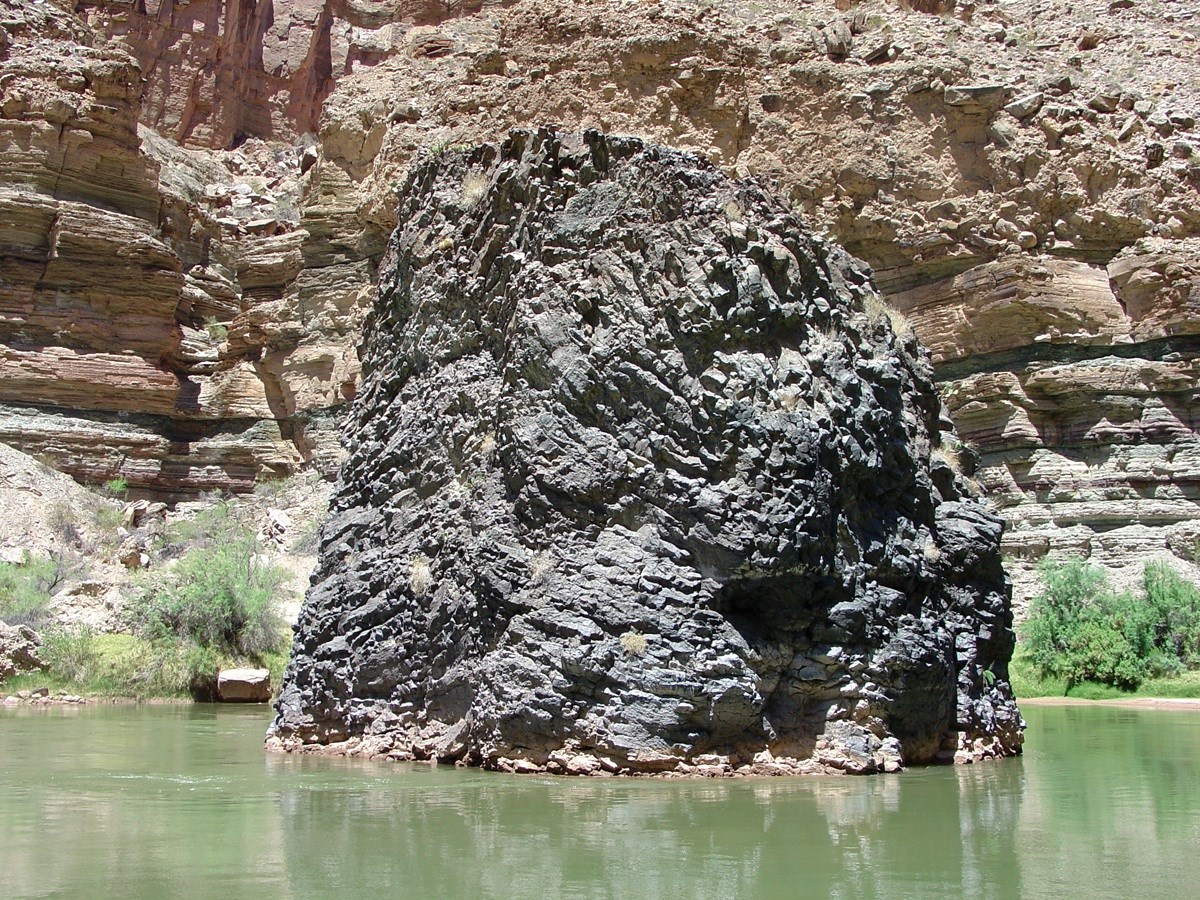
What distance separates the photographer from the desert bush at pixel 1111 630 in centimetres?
2153

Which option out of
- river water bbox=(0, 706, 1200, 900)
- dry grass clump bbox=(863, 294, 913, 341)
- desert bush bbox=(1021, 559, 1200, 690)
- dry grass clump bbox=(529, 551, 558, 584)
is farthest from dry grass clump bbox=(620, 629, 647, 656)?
desert bush bbox=(1021, 559, 1200, 690)

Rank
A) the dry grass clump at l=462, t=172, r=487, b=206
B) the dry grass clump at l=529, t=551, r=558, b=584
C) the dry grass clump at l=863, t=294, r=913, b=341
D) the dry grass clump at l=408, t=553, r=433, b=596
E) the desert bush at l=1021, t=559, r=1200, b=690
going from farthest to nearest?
the desert bush at l=1021, t=559, r=1200, b=690 → the dry grass clump at l=863, t=294, r=913, b=341 → the dry grass clump at l=462, t=172, r=487, b=206 → the dry grass clump at l=408, t=553, r=433, b=596 → the dry grass clump at l=529, t=551, r=558, b=584

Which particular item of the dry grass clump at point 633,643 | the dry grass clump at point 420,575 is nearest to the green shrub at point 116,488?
the dry grass clump at point 420,575

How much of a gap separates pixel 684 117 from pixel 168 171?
21.1 meters

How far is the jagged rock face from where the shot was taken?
9242 millimetres

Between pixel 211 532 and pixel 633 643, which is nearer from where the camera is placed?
pixel 633 643

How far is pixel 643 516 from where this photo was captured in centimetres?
961

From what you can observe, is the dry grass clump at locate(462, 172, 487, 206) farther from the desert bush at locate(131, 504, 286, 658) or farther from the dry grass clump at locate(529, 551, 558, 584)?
the desert bush at locate(131, 504, 286, 658)

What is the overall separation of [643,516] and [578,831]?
3.36 meters

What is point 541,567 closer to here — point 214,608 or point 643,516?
point 643,516

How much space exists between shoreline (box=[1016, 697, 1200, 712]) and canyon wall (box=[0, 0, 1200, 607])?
20.8 ft

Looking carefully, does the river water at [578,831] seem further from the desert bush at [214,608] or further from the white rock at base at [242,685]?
the desert bush at [214,608]

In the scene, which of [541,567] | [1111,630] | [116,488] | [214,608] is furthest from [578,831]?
[116,488]

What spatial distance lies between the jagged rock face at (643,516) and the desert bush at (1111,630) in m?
11.3
